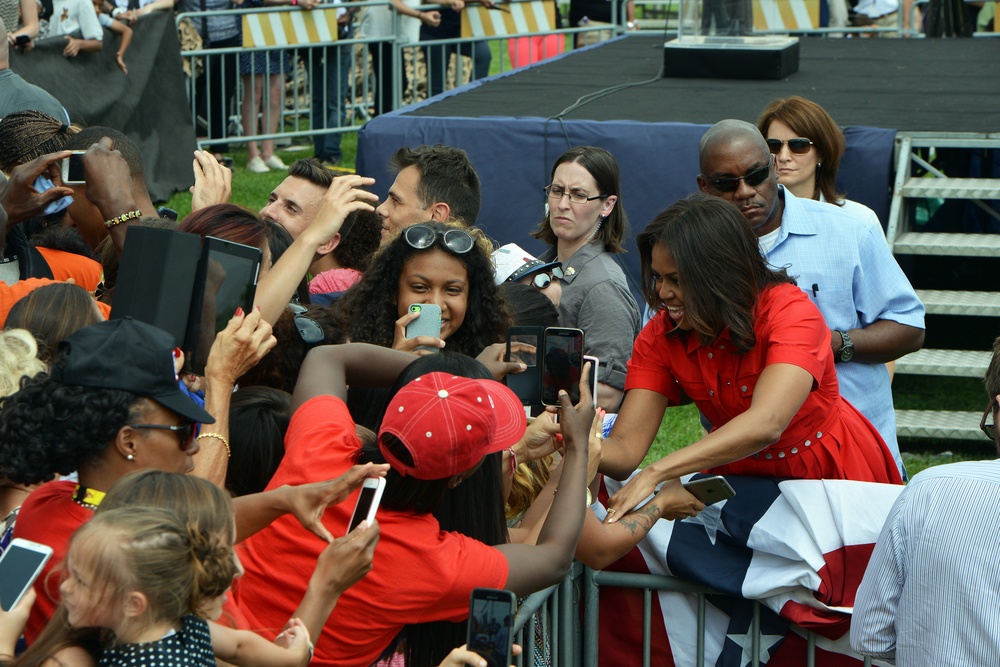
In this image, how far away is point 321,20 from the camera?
11.8 m

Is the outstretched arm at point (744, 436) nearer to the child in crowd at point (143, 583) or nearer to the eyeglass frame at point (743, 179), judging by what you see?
the eyeglass frame at point (743, 179)

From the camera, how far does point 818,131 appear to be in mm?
4945

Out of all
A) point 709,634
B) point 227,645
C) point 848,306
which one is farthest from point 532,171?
point 227,645

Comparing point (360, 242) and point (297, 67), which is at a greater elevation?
point (297, 67)

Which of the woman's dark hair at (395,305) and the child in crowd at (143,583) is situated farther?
the woman's dark hair at (395,305)

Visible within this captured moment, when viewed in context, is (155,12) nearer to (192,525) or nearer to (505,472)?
(505,472)

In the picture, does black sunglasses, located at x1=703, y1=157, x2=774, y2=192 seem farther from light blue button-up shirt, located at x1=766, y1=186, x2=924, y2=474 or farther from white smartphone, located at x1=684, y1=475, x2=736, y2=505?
white smartphone, located at x1=684, y1=475, x2=736, y2=505

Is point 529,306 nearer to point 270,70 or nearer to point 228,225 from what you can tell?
point 228,225

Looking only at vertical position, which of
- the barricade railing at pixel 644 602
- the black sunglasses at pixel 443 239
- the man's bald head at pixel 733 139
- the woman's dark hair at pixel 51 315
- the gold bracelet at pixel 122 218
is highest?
the man's bald head at pixel 733 139

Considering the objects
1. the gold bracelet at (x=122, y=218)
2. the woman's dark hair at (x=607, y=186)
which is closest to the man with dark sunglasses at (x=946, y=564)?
the woman's dark hair at (x=607, y=186)

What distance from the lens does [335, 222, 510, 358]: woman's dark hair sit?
387cm

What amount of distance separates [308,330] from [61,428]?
1.32 metres

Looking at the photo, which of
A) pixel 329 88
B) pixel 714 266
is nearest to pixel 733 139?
pixel 714 266

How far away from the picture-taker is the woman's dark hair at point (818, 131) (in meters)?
4.95
